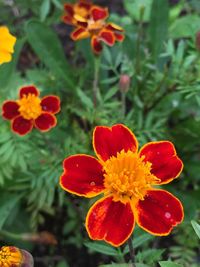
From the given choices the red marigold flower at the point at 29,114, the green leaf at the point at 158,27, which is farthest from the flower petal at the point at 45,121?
the green leaf at the point at 158,27

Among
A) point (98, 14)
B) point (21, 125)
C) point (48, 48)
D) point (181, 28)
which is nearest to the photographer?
point (21, 125)

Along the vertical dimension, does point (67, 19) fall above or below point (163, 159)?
above

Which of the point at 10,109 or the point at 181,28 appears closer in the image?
the point at 10,109

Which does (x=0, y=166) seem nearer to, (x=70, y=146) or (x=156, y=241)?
(x=70, y=146)

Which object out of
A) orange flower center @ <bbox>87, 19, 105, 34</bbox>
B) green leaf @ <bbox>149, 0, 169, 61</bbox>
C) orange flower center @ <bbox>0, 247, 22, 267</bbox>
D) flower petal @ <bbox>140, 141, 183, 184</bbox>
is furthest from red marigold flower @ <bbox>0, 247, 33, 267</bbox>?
green leaf @ <bbox>149, 0, 169, 61</bbox>

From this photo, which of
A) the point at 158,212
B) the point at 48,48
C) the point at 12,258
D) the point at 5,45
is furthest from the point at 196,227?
the point at 48,48

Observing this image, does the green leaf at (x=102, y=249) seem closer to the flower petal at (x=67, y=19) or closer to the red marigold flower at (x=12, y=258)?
the red marigold flower at (x=12, y=258)

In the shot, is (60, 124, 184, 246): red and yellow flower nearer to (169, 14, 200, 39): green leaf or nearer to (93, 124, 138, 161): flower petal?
(93, 124, 138, 161): flower petal

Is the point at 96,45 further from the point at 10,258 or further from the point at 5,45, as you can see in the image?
the point at 10,258

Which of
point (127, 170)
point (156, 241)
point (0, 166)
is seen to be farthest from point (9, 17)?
point (127, 170)
